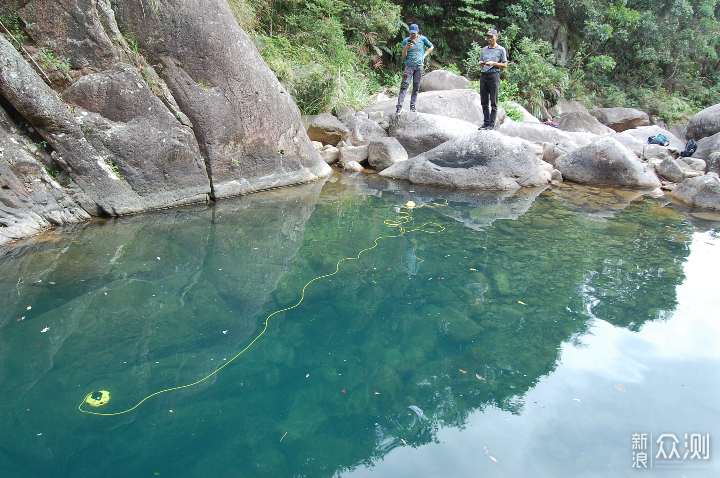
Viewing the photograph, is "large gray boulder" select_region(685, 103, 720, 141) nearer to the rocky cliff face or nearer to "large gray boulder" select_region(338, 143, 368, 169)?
"large gray boulder" select_region(338, 143, 368, 169)

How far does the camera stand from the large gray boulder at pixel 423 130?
924 cm

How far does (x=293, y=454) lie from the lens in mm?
2359

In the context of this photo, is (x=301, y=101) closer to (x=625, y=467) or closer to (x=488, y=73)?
(x=488, y=73)

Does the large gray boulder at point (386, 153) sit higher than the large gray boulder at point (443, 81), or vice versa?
the large gray boulder at point (443, 81)

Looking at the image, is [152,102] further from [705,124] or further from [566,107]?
[566,107]

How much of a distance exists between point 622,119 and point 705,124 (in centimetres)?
499

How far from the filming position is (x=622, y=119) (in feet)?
54.9

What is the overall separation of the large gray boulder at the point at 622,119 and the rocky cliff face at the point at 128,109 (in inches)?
563

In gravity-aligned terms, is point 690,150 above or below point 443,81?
below

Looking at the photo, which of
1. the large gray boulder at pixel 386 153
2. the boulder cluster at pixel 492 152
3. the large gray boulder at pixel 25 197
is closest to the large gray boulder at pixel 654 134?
the boulder cluster at pixel 492 152

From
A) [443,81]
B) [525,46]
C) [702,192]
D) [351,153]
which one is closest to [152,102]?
[351,153]

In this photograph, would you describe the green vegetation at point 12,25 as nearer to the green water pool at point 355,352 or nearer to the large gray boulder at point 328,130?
the green water pool at point 355,352

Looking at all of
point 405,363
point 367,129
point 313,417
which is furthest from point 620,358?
point 367,129

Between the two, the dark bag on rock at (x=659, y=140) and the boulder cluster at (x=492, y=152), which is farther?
the dark bag on rock at (x=659, y=140)
